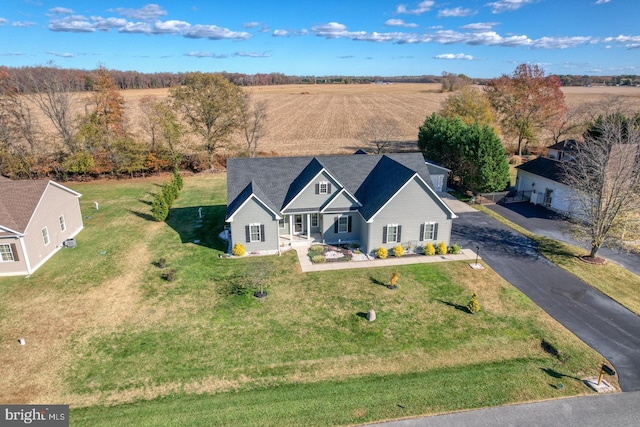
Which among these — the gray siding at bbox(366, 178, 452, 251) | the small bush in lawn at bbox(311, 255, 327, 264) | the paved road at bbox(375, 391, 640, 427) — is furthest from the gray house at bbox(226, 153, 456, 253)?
the paved road at bbox(375, 391, 640, 427)

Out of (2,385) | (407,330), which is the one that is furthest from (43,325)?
(407,330)

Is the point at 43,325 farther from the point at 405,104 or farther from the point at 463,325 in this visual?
Answer: the point at 405,104

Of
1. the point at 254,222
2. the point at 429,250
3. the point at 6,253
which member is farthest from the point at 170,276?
the point at 429,250

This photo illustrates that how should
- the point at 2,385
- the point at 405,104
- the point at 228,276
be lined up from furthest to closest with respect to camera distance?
the point at 405,104 < the point at 228,276 < the point at 2,385

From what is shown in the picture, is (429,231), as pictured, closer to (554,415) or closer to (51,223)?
(554,415)

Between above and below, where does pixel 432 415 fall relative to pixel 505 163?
below
